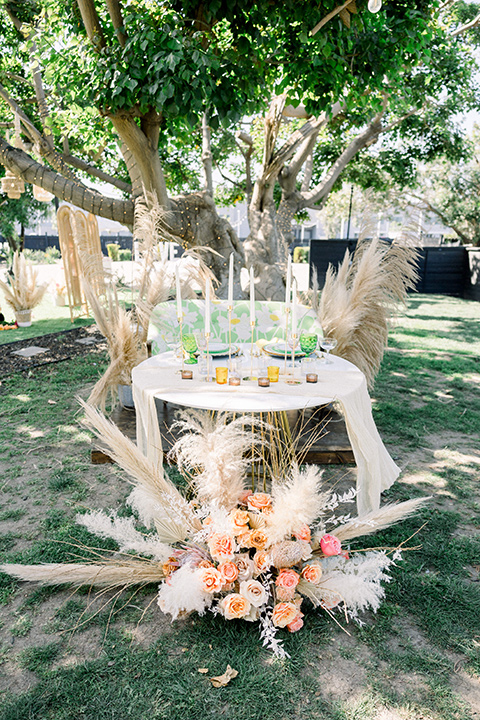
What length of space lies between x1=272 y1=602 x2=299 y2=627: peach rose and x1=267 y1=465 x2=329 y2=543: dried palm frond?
0.79 ft

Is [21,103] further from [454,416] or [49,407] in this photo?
[454,416]

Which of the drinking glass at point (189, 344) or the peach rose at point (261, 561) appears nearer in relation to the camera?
the peach rose at point (261, 561)

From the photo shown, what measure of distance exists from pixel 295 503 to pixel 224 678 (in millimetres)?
618

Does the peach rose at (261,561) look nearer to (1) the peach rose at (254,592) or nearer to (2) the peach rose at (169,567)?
(1) the peach rose at (254,592)

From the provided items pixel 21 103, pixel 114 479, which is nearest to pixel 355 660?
pixel 114 479

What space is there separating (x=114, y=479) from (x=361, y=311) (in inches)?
80.9

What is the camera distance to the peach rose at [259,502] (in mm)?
1934

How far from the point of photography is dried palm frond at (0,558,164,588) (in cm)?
199

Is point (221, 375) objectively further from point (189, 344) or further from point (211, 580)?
point (211, 580)

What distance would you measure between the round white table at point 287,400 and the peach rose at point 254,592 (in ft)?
2.21

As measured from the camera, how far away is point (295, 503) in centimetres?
171

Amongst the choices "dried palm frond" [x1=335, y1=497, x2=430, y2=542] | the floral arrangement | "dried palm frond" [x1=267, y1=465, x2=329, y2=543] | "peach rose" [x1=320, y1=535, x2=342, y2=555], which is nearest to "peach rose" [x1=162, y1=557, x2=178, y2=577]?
the floral arrangement

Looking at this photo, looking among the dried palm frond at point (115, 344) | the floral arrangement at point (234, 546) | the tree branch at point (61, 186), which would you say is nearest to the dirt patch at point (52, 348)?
the tree branch at point (61, 186)

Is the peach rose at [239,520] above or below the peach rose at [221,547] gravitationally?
above
